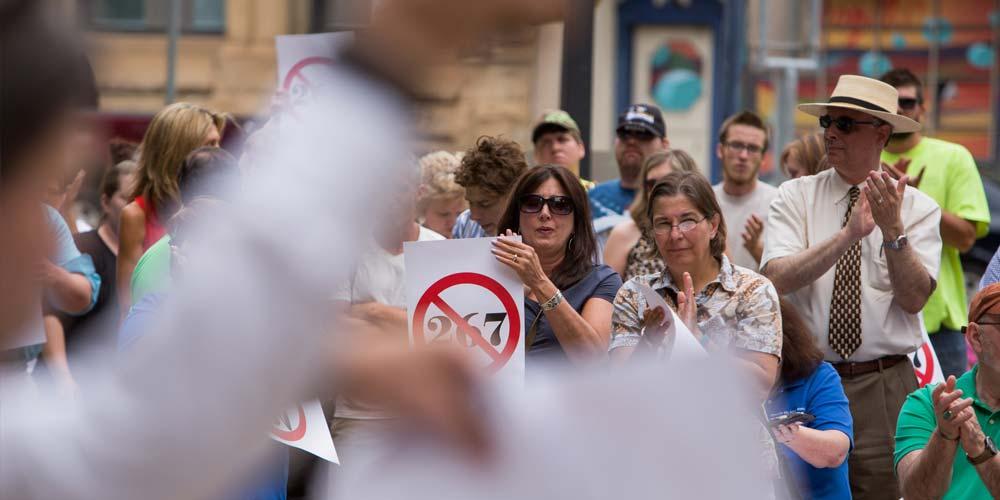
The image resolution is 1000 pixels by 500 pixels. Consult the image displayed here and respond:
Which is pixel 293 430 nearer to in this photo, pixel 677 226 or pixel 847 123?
pixel 677 226

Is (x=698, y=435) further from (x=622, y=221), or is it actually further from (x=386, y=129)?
(x=622, y=221)

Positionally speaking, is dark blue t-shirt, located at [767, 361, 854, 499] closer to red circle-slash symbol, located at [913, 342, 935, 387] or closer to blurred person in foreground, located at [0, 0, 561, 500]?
red circle-slash symbol, located at [913, 342, 935, 387]

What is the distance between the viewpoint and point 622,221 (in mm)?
6848

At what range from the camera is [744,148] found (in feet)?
23.2

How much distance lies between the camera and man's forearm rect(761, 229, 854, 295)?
5.32 metres

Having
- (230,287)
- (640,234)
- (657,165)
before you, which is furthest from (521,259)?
(230,287)

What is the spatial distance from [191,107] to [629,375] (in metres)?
5.01

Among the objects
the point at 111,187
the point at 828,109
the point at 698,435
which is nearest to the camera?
the point at 698,435

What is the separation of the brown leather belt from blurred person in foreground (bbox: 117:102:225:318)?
8.82 ft

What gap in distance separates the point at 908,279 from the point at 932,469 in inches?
40.5

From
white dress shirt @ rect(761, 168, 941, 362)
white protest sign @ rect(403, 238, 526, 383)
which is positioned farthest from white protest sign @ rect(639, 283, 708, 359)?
white dress shirt @ rect(761, 168, 941, 362)

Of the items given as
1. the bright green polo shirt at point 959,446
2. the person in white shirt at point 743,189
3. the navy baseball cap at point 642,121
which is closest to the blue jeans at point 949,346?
the person in white shirt at point 743,189

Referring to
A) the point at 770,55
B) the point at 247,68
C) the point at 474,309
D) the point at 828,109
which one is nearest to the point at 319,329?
the point at 474,309

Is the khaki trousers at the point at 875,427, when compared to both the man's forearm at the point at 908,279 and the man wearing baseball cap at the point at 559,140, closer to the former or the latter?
the man's forearm at the point at 908,279
